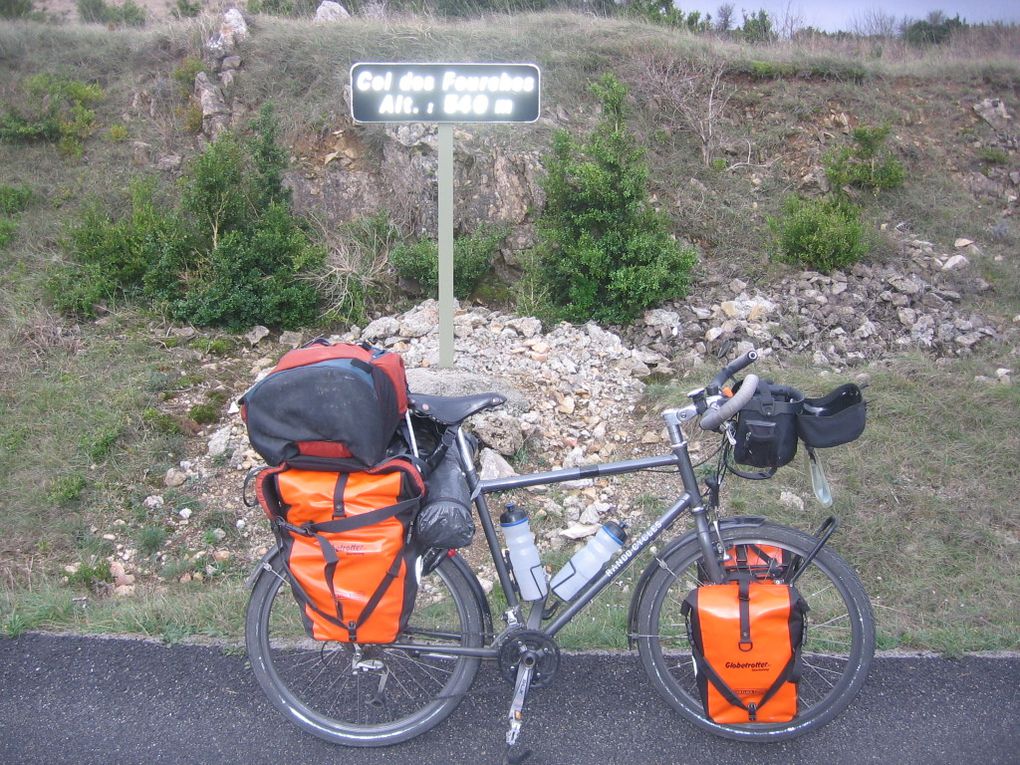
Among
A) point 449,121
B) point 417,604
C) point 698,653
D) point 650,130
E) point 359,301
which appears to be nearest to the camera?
point 698,653

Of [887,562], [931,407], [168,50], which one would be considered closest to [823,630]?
[887,562]

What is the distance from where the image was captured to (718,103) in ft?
30.4

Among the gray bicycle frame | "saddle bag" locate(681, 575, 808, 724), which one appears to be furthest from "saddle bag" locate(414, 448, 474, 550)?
"saddle bag" locate(681, 575, 808, 724)

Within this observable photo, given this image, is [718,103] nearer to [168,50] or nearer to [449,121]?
[449,121]

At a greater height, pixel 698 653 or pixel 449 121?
pixel 449 121

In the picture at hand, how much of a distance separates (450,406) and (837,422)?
4.15ft

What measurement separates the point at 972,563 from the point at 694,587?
2.22 m

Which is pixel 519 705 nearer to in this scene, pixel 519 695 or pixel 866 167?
pixel 519 695

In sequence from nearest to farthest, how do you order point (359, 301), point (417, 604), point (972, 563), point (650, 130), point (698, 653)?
point (698, 653), point (417, 604), point (972, 563), point (359, 301), point (650, 130)

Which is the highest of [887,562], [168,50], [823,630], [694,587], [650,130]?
[168,50]

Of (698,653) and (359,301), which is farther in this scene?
(359,301)

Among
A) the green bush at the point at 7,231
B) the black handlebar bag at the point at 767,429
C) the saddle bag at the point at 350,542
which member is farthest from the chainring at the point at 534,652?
the green bush at the point at 7,231

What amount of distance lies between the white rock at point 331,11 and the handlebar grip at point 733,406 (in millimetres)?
10065

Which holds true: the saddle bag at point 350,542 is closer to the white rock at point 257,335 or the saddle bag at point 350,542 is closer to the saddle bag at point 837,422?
the saddle bag at point 837,422
